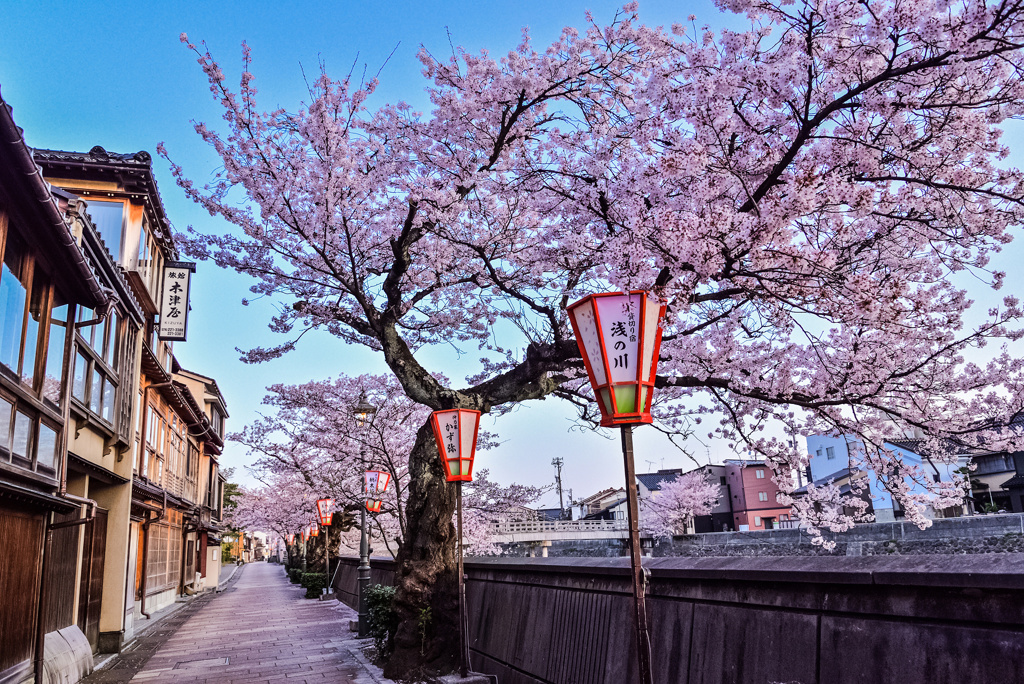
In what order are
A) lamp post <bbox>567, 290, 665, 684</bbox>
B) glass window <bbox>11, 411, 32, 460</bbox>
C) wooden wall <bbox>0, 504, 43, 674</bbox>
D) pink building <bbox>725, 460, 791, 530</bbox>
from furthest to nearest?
1. pink building <bbox>725, 460, 791, 530</bbox>
2. glass window <bbox>11, 411, 32, 460</bbox>
3. wooden wall <bbox>0, 504, 43, 674</bbox>
4. lamp post <bbox>567, 290, 665, 684</bbox>

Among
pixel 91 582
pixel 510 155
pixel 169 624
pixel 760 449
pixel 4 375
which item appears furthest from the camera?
pixel 169 624

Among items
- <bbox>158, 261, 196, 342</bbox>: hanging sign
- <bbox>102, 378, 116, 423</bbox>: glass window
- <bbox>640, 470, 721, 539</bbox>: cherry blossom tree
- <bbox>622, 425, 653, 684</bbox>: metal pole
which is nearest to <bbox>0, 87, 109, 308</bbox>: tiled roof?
<bbox>102, 378, 116, 423</bbox>: glass window

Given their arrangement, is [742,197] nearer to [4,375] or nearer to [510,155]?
[510,155]

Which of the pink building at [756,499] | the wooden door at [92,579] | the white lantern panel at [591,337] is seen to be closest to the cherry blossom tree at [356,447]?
the wooden door at [92,579]

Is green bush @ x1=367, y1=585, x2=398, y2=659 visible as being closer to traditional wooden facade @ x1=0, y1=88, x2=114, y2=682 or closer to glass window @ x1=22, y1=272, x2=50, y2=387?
traditional wooden facade @ x1=0, y1=88, x2=114, y2=682

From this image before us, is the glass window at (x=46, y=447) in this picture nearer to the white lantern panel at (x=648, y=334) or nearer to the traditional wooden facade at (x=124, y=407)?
the traditional wooden facade at (x=124, y=407)

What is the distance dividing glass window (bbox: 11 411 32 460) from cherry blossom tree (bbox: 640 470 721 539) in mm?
Answer: 54003

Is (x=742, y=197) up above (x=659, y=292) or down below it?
above

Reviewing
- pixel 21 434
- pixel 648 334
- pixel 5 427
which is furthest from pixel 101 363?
pixel 648 334

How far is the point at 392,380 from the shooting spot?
20453 millimetres

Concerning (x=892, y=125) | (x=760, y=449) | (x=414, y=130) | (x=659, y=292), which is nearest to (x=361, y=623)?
(x=760, y=449)

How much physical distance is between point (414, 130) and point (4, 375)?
19.8ft

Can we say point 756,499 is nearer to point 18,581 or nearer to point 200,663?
point 200,663

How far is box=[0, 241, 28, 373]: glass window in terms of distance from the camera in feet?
24.6
